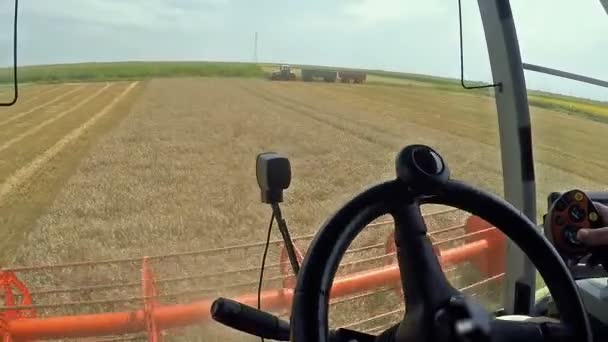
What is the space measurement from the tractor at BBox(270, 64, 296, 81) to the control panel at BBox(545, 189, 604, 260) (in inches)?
34.8

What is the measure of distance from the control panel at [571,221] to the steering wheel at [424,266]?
72 centimetres

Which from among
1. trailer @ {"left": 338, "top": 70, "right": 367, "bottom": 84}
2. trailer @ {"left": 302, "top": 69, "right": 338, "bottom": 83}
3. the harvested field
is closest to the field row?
the harvested field

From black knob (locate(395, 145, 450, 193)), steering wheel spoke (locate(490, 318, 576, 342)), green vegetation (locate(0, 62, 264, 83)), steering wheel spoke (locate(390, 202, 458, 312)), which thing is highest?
green vegetation (locate(0, 62, 264, 83))

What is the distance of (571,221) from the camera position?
81.8 inches

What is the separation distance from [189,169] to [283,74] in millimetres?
404

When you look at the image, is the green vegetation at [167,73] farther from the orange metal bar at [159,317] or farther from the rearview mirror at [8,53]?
the orange metal bar at [159,317]

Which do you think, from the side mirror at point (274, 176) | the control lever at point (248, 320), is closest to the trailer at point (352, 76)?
the side mirror at point (274, 176)

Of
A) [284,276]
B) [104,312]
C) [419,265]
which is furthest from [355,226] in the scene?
[104,312]

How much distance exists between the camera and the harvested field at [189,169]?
1.76 meters

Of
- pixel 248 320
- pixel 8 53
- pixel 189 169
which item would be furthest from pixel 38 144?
pixel 248 320

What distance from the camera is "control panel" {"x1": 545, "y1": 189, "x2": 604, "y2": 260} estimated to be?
6.78ft

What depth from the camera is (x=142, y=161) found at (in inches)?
73.6

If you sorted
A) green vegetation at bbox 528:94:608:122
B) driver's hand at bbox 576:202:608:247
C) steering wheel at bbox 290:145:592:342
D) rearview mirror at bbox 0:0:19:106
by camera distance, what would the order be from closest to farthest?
steering wheel at bbox 290:145:592:342, rearview mirror at bbox 0:0:19:106, driver's hand at bbox 576:202:608:247, green vegetation at bbox 528:94:608:122

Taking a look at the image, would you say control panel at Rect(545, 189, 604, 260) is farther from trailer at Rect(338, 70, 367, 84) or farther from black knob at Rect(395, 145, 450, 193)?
black knob at Rect(395, 145, 450, 193)
